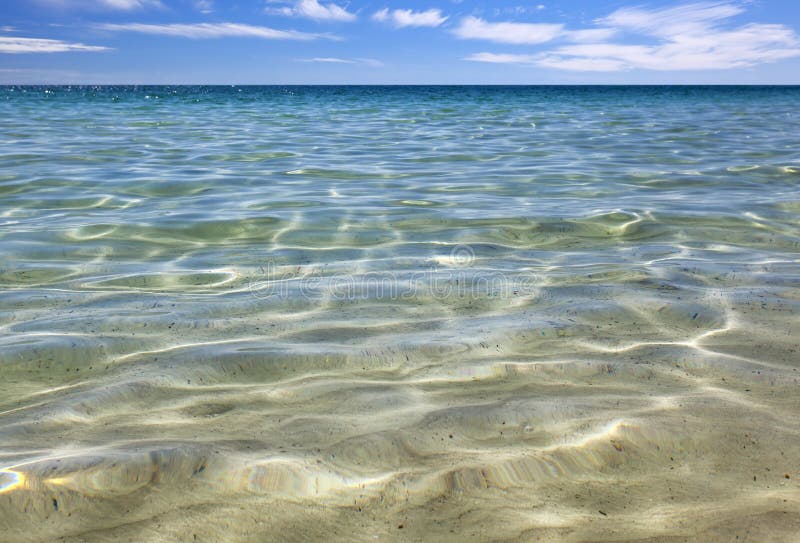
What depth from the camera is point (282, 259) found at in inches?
143

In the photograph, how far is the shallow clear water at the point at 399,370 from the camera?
144 centimetres

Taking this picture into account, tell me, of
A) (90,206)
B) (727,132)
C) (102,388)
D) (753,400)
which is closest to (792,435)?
(753,400)

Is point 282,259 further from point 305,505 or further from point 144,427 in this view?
point 305,505

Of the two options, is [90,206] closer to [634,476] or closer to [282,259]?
[282,259]

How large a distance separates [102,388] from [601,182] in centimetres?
537

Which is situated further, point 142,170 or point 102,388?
point 142,170

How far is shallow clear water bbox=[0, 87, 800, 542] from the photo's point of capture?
1.44 m

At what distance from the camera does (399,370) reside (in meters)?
2.20

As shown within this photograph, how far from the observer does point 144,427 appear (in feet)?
5.94

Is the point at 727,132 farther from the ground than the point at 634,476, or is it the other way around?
the point at 727,132

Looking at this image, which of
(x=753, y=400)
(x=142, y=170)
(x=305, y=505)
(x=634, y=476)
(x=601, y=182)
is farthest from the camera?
(x=142, y=170)

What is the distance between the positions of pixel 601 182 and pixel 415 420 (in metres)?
5.13

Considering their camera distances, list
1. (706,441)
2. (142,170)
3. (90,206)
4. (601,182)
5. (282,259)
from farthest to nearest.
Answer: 1. (142,170)
2. (601,182)
3. (90,206)
4. (282,259)
5. (706,441)

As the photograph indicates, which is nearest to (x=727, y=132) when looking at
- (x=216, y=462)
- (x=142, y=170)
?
(x=142, y=170)
